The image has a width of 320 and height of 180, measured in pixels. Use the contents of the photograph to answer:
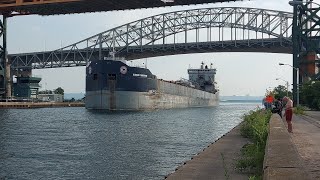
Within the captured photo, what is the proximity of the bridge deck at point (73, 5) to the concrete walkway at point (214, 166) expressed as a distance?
57.2 metres

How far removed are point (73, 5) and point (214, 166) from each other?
2554 inches

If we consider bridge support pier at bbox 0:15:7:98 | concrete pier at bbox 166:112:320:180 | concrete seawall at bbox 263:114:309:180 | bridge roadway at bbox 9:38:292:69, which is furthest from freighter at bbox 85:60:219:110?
concrete seawall at bbox 263:114:309:180

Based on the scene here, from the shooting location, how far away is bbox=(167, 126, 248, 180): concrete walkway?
40.2 feet

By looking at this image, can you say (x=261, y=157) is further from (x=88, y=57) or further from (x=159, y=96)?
(x=88, y=57)

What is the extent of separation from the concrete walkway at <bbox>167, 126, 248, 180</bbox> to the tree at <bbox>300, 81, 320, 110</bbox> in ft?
107

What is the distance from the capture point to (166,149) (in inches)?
914

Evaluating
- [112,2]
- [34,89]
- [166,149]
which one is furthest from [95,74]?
[166,149]

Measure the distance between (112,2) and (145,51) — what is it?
59349 millimetres

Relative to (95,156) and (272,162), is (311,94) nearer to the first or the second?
(95,156)

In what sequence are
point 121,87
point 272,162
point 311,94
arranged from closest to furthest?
point 272,162, point 311,94, point 121,87

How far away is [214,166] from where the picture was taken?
14.1 metres

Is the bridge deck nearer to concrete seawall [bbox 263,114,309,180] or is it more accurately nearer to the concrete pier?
the concrete pier

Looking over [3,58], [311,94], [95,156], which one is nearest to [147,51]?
[3,58]

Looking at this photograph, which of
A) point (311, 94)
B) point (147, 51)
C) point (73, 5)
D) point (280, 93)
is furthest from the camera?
point (147, 51)
